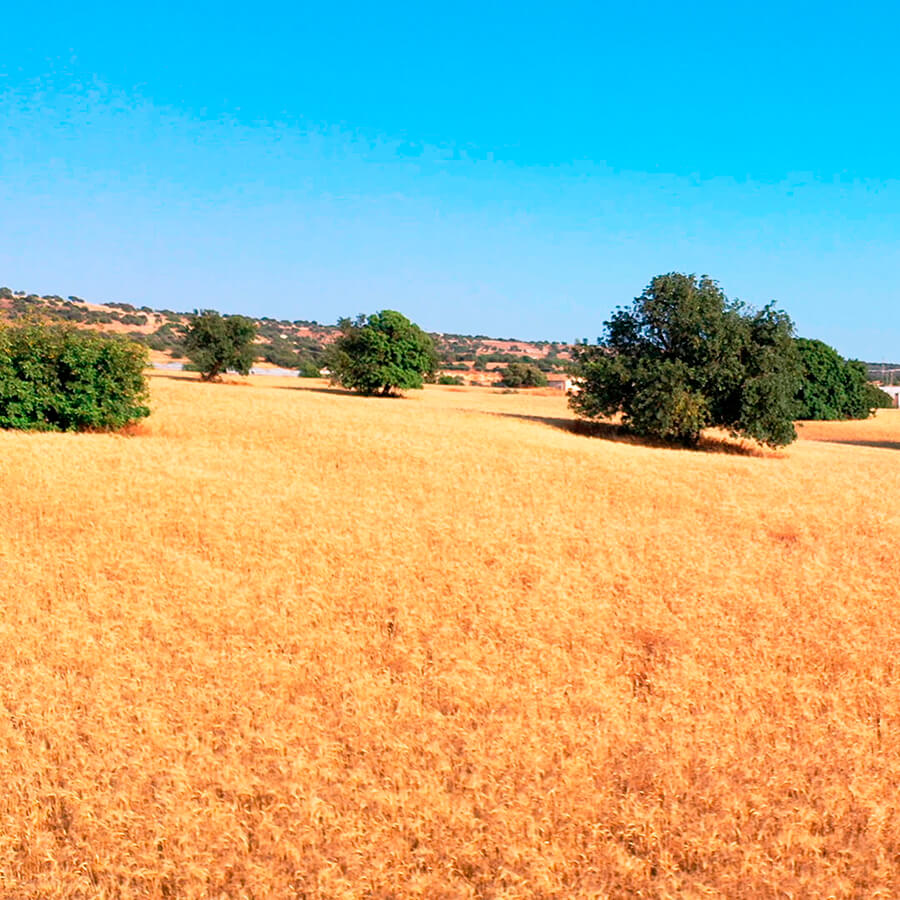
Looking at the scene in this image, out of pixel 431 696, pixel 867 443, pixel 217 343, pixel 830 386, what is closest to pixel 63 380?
pixel 431 696

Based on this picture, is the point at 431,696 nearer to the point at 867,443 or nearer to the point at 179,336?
the point at 867,443

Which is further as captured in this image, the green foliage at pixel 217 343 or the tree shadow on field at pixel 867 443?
the green foliage at pixel 217 343

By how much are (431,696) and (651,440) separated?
26493 millimetres

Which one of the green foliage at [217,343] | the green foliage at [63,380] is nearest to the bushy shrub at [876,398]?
the green foliage at [217,343]

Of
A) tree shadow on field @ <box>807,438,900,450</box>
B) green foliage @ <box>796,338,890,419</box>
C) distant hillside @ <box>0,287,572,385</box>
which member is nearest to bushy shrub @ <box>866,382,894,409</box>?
green foliage @ <box>796,338,890,419</box>

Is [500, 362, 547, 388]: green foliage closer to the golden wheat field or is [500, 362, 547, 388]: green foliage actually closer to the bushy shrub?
the bushy shrub

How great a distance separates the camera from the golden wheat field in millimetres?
4930

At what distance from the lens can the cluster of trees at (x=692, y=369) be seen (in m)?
29.5

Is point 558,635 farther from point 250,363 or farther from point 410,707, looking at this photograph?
point 250,363

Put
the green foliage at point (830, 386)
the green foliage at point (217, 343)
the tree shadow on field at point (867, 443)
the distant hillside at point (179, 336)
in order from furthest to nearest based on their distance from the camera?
the distant hillside at point (179, 336) → the green foliage at point (830, 386) → the green foliage at point (217, 343) → the tree shadow on field at point (867, 443)

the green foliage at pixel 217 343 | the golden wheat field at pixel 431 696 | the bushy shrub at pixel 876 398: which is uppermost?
the bushy shrub at pixel 876 398

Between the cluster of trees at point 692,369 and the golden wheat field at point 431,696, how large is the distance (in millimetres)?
14647

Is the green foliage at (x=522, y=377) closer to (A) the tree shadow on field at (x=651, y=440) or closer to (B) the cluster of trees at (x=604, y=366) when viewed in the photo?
(B) the cluster of trees at (x=604, y=366)

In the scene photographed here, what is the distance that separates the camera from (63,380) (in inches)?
858
